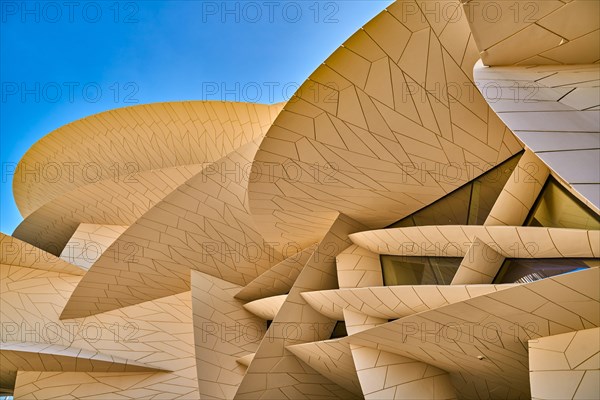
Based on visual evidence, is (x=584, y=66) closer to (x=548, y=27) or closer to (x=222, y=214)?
(x=548, y=27)

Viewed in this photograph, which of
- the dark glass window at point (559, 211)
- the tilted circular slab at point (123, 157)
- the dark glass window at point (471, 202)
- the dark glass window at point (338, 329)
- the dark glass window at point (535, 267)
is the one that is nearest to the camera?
the dark glass window at point (559, 211)

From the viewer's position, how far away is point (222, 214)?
15.4m

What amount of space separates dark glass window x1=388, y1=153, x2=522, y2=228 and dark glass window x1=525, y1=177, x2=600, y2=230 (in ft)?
3.64

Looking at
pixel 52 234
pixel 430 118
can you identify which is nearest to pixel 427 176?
pixel 430 118

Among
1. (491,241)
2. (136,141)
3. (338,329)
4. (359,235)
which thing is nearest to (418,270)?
(359,235)

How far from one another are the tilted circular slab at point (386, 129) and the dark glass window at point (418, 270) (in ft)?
4.76

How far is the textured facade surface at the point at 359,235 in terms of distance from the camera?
5816 mm

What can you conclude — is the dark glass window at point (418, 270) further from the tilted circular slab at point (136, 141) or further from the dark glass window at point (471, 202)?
the tilted circular slab at point (136, 141)

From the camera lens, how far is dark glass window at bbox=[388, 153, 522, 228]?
374 inches

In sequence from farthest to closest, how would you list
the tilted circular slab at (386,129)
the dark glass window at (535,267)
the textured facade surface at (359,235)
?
the dark glass window at (535,267) → the tilted circular slab at (386,129) → the textured facade surface at (359,235)

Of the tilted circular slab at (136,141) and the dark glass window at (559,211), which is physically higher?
the tilted circular slab at (136,141)

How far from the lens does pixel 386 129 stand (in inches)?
336

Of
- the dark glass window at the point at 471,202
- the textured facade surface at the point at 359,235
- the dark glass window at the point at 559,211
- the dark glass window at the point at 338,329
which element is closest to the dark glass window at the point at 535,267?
the textured facade surface at the point at 359,235

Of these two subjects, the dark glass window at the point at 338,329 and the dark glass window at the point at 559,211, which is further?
the dark glass window at the point at 338,329
